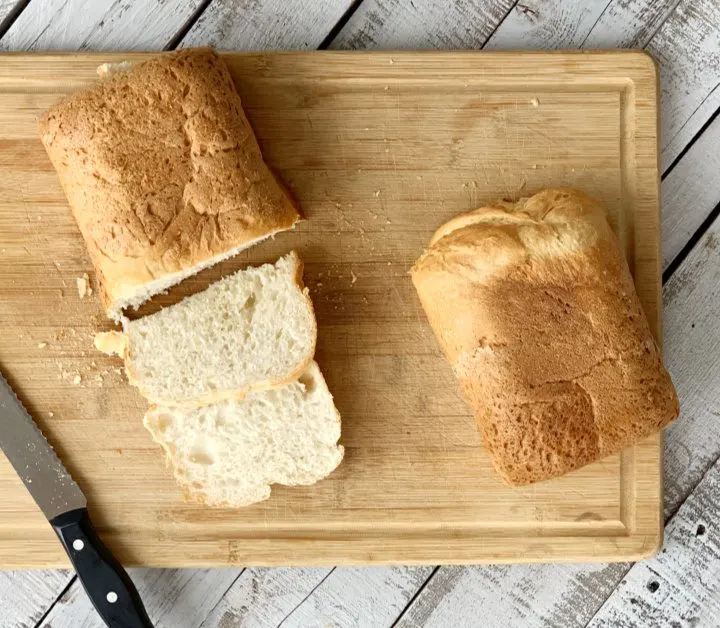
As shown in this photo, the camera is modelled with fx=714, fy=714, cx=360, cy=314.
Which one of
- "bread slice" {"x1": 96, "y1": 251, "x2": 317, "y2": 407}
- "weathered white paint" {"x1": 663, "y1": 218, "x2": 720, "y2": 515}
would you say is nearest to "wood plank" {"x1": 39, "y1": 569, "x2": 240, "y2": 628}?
"bread slice" {"x1": 96, "y1": 251, "x2": 317, "y2": 407}

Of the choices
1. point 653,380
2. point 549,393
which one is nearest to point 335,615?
point 549,393

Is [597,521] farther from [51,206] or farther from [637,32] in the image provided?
[51,206]

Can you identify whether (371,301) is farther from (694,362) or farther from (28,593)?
(28,593)

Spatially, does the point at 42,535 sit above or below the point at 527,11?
below

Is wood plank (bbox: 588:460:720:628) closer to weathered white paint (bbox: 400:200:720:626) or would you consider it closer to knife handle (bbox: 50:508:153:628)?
weathered white paint (bbox: 400:200:720:626)

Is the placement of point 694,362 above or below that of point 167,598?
above

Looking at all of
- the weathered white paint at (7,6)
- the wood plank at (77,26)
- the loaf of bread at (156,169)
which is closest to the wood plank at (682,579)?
the loaf of bread at (156,169)

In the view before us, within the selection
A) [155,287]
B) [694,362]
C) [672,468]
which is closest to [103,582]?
[155,287]

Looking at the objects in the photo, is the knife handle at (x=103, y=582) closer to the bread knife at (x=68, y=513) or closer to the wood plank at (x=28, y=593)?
the bread knife at (x=68, y=513)
